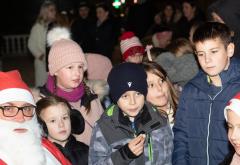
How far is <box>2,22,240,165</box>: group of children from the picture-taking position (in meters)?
3.34

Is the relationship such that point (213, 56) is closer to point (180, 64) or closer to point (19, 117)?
point (19, 117)

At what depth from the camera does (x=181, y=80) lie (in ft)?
16.6

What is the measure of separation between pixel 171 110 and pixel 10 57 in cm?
1589

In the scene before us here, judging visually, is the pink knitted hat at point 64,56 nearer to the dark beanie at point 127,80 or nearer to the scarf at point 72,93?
the scarf at point 72,93

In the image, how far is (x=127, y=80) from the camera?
12.0ft

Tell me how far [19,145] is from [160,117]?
113 centimetres

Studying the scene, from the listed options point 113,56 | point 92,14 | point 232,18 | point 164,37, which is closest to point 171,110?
point 232,18

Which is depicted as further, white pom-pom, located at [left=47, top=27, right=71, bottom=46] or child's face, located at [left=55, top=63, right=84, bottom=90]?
white pom-pom, located at [left=47, top=27, right=71, bottom=46]

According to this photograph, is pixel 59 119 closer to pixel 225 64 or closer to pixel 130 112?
pixel 130 112

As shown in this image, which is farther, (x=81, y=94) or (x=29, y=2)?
(x=29, y=2)

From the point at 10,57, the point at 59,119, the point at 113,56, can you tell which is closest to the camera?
the point at 59,119

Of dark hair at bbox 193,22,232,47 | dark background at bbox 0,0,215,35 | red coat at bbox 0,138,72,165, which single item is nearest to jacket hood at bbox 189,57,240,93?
dark hair at bbox 193,22,232,47

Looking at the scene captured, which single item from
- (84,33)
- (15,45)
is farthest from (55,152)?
(15,45)

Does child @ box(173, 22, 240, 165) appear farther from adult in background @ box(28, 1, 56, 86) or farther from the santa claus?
adult in background @ box(28, 1, 56, 86)
